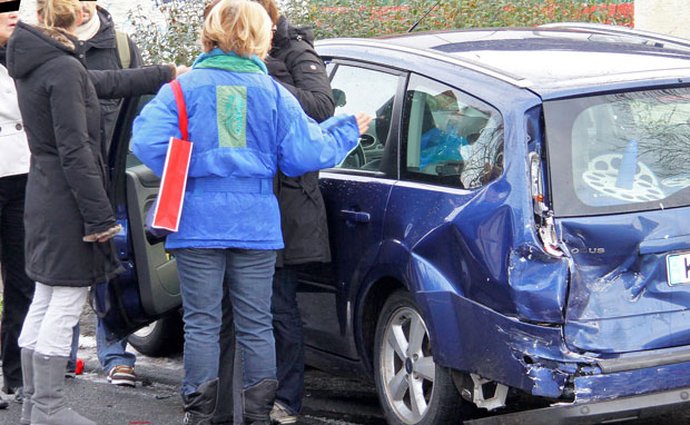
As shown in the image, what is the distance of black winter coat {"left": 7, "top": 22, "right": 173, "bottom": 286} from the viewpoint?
17.4 feet

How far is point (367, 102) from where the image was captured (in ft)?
18.7

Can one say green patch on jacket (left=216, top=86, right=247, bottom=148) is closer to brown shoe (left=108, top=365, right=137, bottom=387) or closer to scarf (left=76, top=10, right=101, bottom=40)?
scarf (left=76, top=10, right=101, bottom=40)

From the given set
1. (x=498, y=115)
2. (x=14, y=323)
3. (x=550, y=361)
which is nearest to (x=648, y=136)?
(x=498, y=115)

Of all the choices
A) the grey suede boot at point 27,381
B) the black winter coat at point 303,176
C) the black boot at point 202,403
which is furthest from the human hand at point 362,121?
the grey suede boot at point 27,381

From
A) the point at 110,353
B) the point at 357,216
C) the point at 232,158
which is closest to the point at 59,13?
the point at 232,158

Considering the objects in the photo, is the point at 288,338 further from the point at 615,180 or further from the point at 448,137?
the point at 615,180

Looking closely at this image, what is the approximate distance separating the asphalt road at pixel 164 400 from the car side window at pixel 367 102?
120 cm

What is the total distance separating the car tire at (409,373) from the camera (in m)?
4.96

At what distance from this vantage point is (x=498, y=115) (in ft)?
15.6

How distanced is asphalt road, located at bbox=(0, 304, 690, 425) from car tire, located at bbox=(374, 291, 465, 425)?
0.53 meters

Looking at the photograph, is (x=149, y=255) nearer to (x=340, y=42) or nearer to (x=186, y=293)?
(x=186, y=293)

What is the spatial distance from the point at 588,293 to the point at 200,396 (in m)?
1.76

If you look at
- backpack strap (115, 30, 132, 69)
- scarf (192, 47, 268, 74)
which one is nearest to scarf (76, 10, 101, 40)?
backpack strap (115, 30, 132, 69)

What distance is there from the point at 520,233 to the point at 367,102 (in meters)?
1.43
